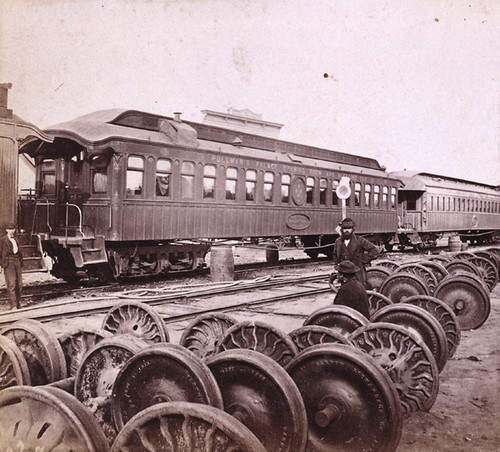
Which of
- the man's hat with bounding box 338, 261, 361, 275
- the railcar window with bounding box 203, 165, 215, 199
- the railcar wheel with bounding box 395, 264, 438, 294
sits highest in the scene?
the railcar window with bounding box 203, 165, 215, 199

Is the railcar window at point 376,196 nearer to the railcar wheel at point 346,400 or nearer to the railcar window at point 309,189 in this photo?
the railcar window at point 309,189

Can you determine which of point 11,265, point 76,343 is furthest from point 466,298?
point 11,265

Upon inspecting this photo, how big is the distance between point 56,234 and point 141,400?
965 cm

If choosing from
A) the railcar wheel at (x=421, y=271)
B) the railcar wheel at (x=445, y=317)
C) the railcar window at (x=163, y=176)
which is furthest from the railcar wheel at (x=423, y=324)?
the railcar window at (x=163, y=176)

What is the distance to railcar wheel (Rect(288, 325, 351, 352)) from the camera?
4789 mm

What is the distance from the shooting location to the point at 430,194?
1070 inches

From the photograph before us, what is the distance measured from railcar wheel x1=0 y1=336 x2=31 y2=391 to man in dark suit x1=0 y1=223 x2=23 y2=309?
516 centimetres

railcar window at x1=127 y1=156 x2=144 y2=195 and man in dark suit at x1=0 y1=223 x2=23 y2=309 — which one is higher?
railcar window at x1=127 y1=156 x2=144 y2=195

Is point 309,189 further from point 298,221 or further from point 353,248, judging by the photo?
point 353,248

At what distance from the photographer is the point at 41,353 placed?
4.74 metres

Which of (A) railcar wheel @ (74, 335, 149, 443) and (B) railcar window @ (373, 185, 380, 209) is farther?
(B) railcar window @ (373, 185, 380, 209)

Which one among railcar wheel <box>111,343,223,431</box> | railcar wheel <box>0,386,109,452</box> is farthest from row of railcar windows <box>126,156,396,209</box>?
railcar wheel <box>0,386,109,452</box>

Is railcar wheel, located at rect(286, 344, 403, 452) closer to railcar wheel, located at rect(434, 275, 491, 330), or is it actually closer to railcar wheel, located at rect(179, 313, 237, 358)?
railcar wheel, located at rect(179, 313, 237, 358)

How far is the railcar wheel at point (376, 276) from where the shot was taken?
9.91 meters
